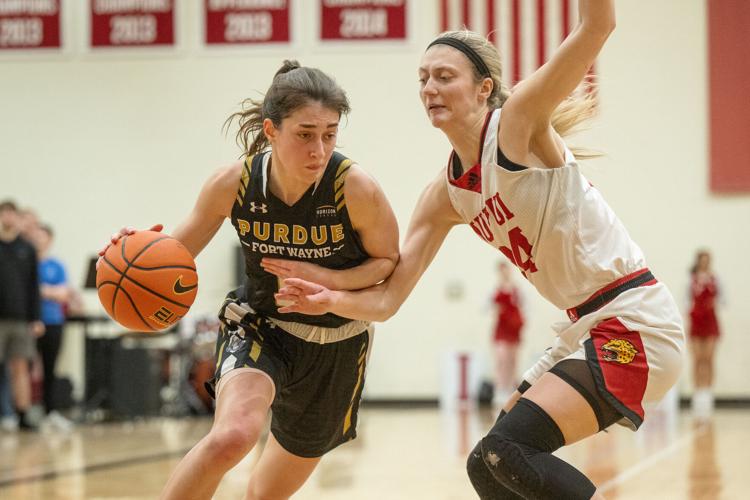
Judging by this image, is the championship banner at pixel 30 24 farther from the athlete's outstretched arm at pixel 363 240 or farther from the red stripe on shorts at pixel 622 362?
the red stripe on shorts at pixel 622 362

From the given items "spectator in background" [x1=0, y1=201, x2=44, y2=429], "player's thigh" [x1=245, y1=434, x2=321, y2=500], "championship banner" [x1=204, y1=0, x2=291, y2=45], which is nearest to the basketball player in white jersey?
"player's thigh" [x1=245, y1=434, x2=321, y2=500]

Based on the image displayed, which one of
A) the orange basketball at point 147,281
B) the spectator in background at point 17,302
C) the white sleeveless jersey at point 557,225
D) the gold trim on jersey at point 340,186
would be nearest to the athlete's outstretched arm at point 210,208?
the orange basketball at point 147,281

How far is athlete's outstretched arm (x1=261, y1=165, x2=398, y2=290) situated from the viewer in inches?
145

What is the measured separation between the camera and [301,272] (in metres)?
3.69

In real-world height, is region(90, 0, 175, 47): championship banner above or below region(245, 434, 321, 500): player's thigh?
above

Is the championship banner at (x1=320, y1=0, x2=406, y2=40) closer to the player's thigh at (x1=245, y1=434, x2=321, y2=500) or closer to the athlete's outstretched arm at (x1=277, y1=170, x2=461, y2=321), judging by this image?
the athlete's outstretched arm at (x1=277, y1=170, x2=461, y2=321)

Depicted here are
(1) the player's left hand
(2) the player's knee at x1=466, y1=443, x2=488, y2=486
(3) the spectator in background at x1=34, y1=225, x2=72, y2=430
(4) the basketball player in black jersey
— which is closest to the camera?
(2) the player's knee at x1=466, y1=443, x2=488, y2=486

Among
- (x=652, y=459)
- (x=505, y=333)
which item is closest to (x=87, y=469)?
(x=652, y=459)

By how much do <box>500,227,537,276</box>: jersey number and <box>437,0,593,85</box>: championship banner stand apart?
385 inches

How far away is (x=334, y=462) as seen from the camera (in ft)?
24.9

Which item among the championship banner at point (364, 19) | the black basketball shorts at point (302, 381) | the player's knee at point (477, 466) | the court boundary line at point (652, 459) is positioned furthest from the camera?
the championship banner at point (364, 19)

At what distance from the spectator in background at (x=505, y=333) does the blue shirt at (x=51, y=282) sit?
16.8 feet

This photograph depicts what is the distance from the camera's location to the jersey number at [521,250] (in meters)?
3.35

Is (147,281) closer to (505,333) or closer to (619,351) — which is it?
(619,351)
